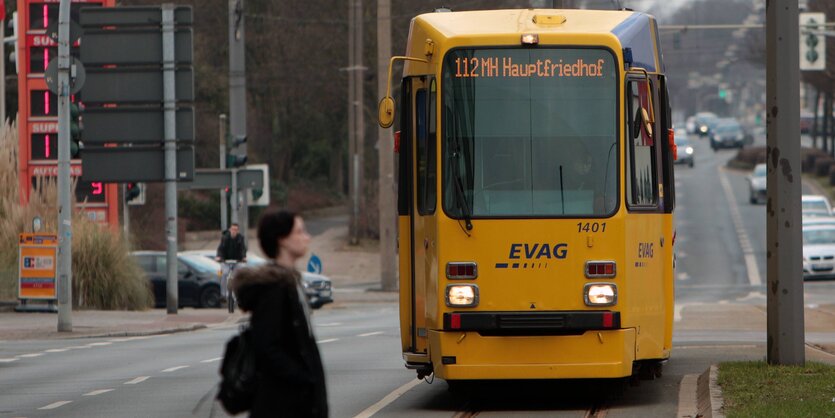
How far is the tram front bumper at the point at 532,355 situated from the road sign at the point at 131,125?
16466 millimetres

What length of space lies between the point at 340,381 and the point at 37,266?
1342 centimetres

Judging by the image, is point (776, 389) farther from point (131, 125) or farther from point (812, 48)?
point (812, 48)

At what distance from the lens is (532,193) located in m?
12.5

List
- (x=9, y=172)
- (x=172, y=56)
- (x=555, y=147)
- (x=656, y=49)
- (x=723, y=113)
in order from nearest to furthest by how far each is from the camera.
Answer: (x=555, y=147), (x=656, y=49), (x=172, y=56), (x=9, y=172), (x=723, y=113)

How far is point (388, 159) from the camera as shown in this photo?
1640 inches

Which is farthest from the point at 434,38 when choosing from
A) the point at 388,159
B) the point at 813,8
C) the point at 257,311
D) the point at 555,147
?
the point at 813,8

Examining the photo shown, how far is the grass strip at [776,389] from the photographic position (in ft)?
36.3

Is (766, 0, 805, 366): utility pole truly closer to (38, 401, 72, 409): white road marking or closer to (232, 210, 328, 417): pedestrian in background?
(38, 401, 72, 409): white road marking

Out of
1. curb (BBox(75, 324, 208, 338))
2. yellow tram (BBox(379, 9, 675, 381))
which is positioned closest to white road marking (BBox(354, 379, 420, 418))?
yellow tram (BBox(379, 9, 675, 381))

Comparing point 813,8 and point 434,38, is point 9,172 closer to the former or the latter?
point 434,38

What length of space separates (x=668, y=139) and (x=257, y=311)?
24.0 ft

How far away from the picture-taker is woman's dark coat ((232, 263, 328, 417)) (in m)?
6.57

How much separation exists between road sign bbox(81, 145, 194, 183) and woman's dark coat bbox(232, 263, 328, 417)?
69.7ft

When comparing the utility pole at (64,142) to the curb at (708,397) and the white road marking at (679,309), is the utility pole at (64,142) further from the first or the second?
the curb at (708,397)
